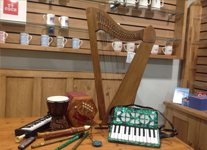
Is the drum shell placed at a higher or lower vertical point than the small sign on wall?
lower

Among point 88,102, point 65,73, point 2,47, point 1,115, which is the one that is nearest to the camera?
point 88,102

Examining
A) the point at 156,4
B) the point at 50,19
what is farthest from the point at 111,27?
the point at 156,4

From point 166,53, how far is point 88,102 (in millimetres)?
1485

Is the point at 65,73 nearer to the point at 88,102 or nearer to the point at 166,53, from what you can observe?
the point at 88,102

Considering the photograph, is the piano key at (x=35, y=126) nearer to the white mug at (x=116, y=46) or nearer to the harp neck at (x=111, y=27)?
the harp neck at (x=111, y=27)

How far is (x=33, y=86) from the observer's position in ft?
6.15

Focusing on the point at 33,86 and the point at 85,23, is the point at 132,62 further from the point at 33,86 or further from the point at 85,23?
the point at 33,86

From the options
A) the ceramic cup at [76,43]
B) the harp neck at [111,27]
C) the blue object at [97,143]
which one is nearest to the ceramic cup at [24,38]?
the ceramic cup at [76,43]

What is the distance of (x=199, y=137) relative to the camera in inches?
67.7

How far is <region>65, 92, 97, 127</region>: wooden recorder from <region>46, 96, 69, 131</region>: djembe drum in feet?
0.17

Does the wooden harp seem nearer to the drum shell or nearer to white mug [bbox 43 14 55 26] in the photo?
the drum shell

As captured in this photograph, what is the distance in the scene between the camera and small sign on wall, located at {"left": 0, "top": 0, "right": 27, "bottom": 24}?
171 centimetres

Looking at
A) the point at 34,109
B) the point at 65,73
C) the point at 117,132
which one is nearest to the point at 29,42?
the point at 65,73

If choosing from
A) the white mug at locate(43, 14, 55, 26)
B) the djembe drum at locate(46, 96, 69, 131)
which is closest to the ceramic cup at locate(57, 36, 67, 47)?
the white mug at locate(43, 14, 55, 26)
